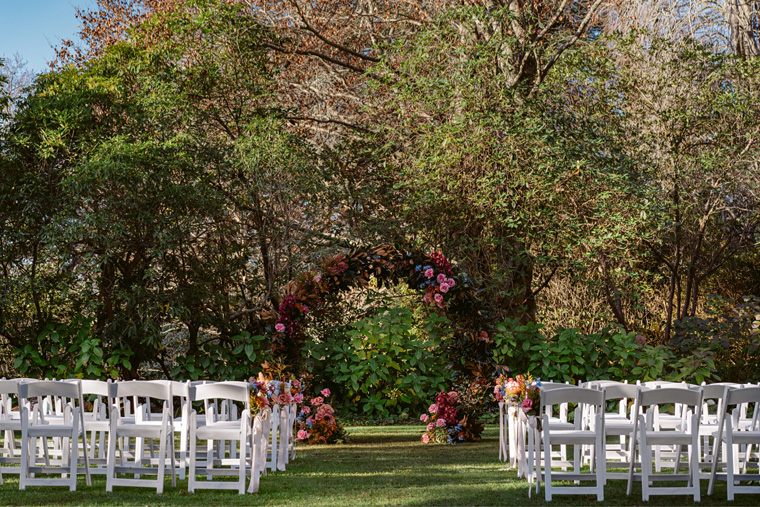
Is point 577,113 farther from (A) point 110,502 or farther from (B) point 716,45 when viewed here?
(A) point 110,502

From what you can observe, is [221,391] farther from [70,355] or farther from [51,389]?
[70,355]

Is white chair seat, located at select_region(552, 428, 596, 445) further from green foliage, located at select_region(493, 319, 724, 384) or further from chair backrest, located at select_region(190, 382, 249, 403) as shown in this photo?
green foliage, located at select_region(493, 319, 724, 384)

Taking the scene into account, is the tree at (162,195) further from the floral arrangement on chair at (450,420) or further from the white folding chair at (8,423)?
the white folding chair at (8,423)

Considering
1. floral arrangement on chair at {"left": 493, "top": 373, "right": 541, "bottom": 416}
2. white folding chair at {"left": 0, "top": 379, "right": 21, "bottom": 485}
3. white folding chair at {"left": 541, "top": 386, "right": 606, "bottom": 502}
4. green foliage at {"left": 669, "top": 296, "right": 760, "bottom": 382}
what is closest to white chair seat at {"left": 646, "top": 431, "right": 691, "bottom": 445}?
white folding chair at {"left": 541, "top": 386, "right": 606, "bottom": 502}

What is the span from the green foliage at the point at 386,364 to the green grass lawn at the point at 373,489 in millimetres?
3339

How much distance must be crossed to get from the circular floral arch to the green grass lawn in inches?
59.4

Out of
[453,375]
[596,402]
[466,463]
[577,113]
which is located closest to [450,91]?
[577,113]

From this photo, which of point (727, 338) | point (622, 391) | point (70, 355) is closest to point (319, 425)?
point (622, 391)

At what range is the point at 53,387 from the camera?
5922mm

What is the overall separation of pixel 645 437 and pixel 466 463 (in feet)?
7.49

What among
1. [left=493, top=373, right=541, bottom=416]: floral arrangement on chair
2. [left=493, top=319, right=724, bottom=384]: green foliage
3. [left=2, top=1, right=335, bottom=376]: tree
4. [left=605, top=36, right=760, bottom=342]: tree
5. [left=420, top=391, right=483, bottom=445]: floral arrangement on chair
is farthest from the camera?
[left=493, top=319, right=724, bottom=384]: green foliage

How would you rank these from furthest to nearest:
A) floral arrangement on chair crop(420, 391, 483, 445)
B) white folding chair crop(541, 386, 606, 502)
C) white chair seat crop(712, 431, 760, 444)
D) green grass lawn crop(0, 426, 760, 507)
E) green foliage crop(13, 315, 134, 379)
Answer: green foliage crop(13, 315, 134, 379) < floral arrangement on chair crop(420, 391, 483, 445) < white chair seat crop(712, 431, 760, 444) < white folding chair crop(541, 386, 606, 502) < green grass lawn crop(0, 426, 760, 507)

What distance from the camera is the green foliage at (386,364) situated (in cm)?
1148

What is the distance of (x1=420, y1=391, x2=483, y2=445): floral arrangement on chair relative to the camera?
8.98 m
